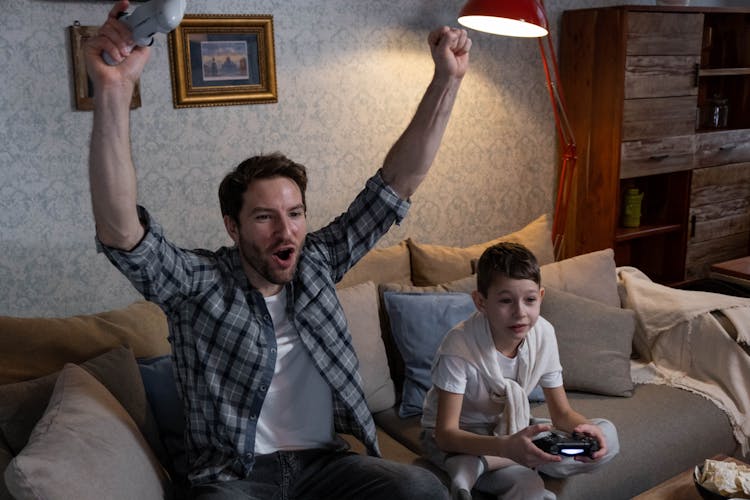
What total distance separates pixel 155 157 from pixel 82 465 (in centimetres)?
131

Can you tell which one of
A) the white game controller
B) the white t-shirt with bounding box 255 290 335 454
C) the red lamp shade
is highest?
the red lamp shade

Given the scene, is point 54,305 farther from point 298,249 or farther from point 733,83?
point 733,83

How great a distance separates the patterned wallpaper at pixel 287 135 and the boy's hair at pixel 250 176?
2.68 ft

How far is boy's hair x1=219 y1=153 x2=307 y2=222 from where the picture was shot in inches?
68.6

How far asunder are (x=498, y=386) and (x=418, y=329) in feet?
1.63

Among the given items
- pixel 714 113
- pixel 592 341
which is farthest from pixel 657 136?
pixel 592 341

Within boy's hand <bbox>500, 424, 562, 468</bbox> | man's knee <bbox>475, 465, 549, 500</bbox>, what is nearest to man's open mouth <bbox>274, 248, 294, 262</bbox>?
boy's hand <bbox>500, 424, 562, 468</bbox>

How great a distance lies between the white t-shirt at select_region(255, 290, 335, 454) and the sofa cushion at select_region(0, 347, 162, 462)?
0.33 m

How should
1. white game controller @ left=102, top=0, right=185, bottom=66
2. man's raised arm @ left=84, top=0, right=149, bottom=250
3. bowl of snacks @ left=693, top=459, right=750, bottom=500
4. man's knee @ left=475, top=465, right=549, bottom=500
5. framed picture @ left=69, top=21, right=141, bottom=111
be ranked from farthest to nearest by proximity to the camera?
A: framed picture @ left=69, top=21, right=141, bottom=111 < man's knee @ left=475, top=465, right=549, bottom=500 < bowl of snacks @ left=693, top=459, right=750, bottom=500 < man's raised arm @ left=84, top=0, right=149, bottom=250 < white game controller @ left=102, top=0, right=185, bottom=66

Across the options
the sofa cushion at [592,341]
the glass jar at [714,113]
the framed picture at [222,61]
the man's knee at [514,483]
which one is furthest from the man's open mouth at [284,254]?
the glass jar at [714,113]

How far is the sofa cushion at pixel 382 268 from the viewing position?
8.29 ft

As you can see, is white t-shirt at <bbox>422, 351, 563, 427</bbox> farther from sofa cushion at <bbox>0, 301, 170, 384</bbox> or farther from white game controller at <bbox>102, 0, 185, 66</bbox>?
white game controller at <bbox>102, 0, 185, 66</bbox>

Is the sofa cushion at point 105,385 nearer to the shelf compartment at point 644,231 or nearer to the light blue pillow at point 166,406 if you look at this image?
the light blue pillow at point 166,406

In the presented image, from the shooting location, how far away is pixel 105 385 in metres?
1.81
